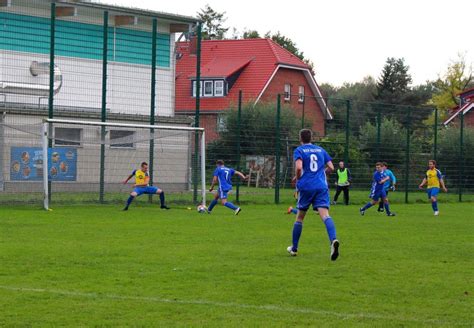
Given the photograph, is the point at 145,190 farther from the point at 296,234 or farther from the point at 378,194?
the point at 296,234

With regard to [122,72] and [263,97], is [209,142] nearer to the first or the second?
[122,72]

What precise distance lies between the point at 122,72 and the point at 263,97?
30.5m

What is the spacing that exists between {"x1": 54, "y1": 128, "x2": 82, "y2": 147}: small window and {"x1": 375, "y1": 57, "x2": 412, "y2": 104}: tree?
63.8m

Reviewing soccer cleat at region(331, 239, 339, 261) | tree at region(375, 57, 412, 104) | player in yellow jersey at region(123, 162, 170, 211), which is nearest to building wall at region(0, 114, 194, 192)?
player in yellow jersey at region(123, 162, 170, 211)

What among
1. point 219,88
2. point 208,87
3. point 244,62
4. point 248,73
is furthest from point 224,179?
point 244,62

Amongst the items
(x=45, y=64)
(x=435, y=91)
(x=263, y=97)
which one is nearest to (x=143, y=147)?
(x=45, y=64)

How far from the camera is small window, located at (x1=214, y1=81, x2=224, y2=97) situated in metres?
62.1

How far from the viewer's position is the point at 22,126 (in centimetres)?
2528

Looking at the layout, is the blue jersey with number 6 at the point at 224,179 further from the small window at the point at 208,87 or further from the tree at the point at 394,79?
the tree at the point at 394,79

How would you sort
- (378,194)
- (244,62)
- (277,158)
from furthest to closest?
(244,62) < (277,158) < (378,194)

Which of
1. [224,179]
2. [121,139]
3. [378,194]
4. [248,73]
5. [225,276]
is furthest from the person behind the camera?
[248,73]

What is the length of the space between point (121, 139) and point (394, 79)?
64946mm

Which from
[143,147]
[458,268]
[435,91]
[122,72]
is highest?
[435,91]

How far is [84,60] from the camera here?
94.3ft
